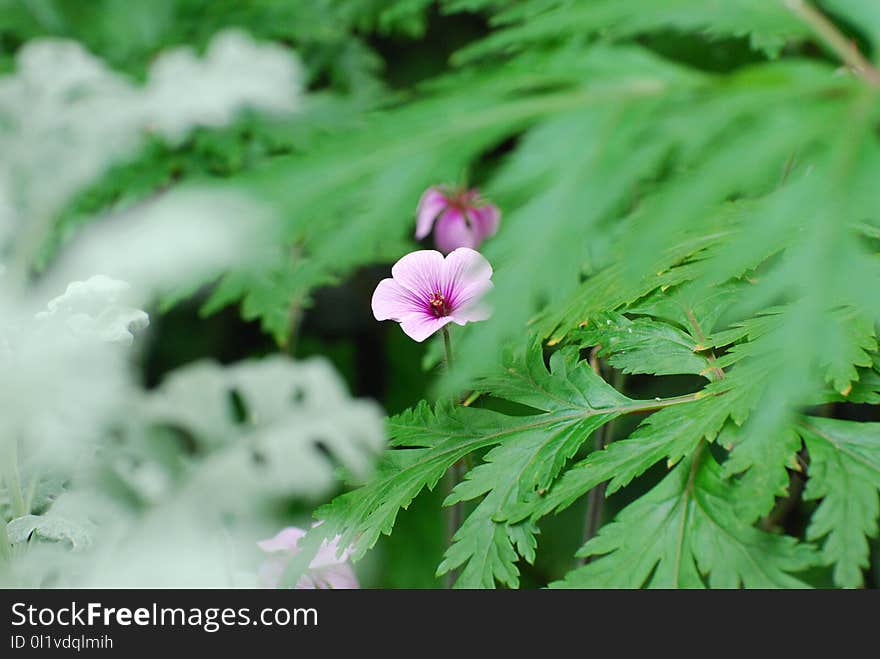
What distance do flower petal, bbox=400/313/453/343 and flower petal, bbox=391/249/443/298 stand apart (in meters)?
0.02

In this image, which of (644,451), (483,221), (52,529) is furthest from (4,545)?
(483,221)

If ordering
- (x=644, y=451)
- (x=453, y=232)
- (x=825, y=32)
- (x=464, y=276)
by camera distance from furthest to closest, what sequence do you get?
1. (x=453, y=232)
2. (x=464, y=276)
3. (x=644, y=451)
4. (x=825, y=32)

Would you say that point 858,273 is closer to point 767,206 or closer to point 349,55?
point 767,206

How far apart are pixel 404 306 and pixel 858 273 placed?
14.8 inches

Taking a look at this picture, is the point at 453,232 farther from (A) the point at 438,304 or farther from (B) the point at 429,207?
(A) the point at 438,304

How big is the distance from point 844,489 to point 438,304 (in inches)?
12.2

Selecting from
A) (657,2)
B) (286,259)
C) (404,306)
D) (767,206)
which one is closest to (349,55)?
(286,259)

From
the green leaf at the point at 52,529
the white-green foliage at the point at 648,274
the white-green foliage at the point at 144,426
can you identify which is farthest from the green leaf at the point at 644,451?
the green leaf at the point at 52,529

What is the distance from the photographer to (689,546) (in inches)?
20.0

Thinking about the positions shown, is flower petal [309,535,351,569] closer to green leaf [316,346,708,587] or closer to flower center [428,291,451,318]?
green leaf [316,346,708,587]

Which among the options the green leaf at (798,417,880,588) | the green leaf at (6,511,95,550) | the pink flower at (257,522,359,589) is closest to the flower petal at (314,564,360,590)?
the pink flower at (257,522,359,589)

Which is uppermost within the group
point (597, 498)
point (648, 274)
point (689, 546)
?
point (648, 274)

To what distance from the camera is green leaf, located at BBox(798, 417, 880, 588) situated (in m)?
0.45
